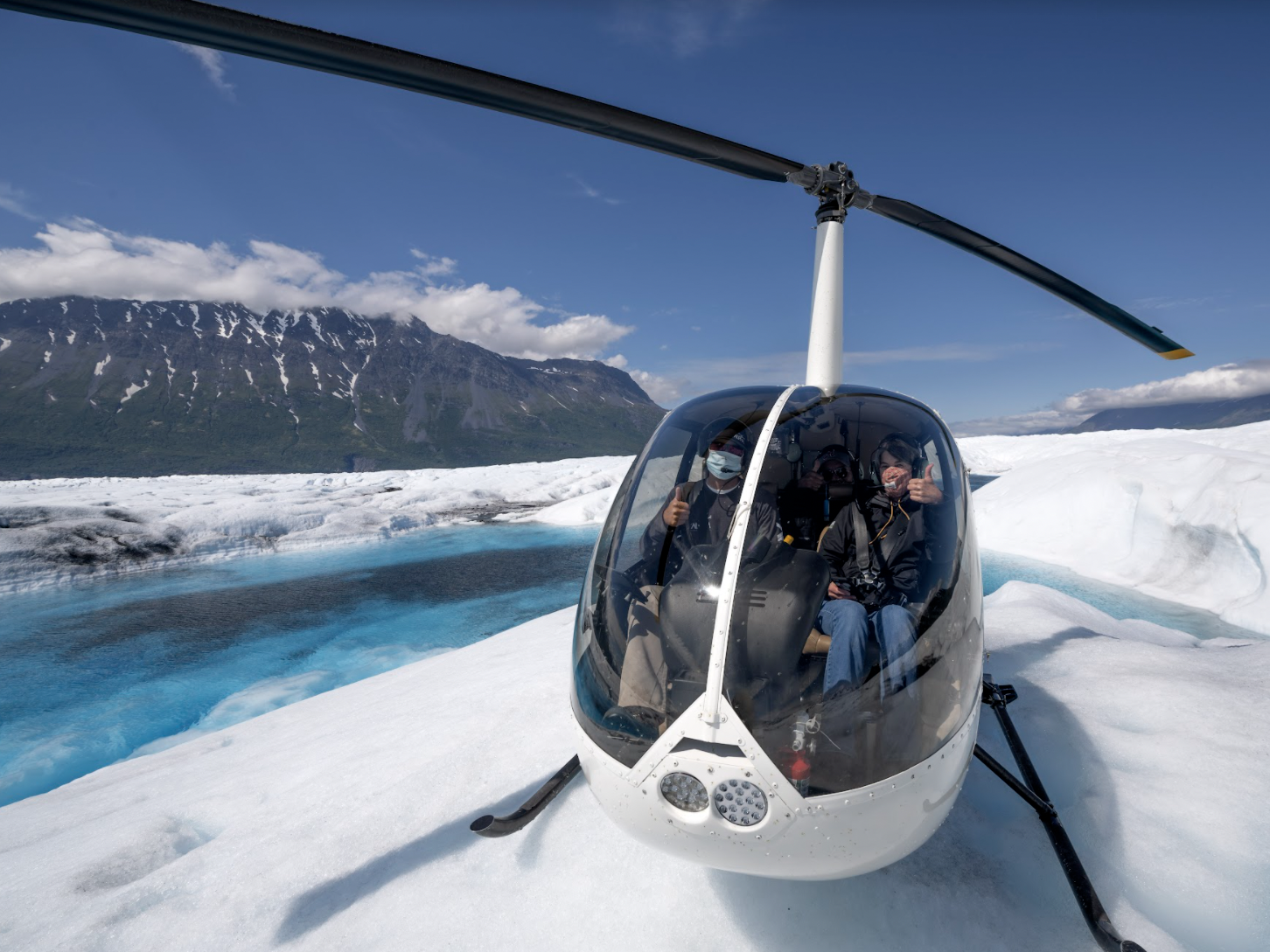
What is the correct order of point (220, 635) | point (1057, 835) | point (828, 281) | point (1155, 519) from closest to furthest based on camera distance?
point (1057, 835)
point (828, 281)
point (220, 635)
point (1155, 519)

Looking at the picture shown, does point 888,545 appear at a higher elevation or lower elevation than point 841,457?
lower

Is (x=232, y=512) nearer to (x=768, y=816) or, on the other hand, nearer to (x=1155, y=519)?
(x=768, y=816)

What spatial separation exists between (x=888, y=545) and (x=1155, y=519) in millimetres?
14231

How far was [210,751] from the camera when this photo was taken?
15.8 ft

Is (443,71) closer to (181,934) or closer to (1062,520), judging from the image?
(181,934)

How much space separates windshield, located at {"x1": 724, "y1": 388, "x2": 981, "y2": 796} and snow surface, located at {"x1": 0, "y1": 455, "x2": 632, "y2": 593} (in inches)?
741

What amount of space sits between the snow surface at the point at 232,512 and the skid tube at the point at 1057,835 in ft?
60.4

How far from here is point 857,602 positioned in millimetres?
2055

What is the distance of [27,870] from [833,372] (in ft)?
18.1

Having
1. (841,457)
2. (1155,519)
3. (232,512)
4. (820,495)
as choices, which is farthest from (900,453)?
(232,512)

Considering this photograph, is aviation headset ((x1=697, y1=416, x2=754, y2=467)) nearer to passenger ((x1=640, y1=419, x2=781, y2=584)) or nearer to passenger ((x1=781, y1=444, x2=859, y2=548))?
passenger ((x1=640, y1=419, x2=781, y2=584))

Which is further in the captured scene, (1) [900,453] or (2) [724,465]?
(1) [900,453]

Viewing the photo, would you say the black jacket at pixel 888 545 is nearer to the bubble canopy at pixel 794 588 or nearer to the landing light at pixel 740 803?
the bubble canopy at pixel 794 588

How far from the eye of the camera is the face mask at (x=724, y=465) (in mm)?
2383
